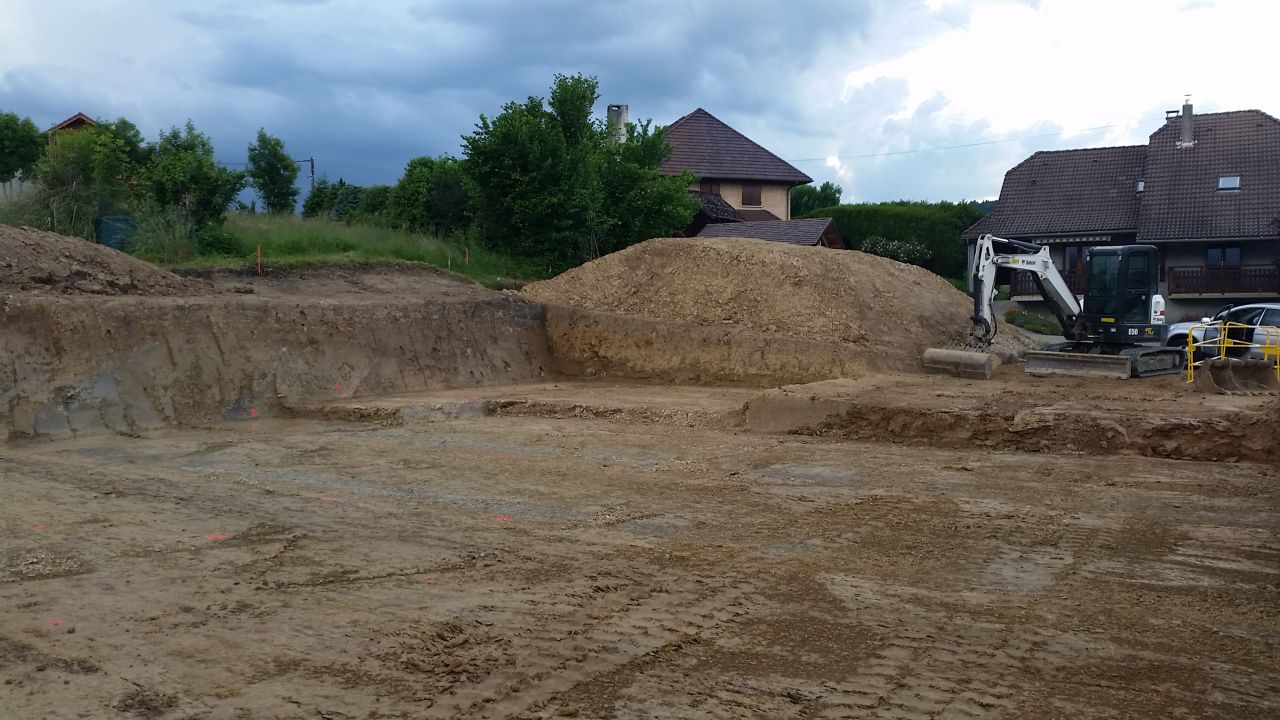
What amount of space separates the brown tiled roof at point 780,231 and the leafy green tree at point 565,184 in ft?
10.7

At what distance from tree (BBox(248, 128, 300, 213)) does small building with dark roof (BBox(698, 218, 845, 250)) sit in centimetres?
1290

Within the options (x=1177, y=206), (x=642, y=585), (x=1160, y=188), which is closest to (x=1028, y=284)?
(x=1177, y=206)

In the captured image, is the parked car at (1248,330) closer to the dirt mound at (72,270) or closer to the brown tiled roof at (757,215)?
the dirt mound at (72,270)

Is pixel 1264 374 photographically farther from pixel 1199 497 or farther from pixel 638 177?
pixel 638 177

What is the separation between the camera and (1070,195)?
117 feet

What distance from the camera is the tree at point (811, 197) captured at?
5366cm

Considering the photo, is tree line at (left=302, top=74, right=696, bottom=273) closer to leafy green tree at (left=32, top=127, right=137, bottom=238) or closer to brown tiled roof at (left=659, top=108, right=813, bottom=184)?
leafy green tree at (left=32, top=127, right=137, bottom=238)

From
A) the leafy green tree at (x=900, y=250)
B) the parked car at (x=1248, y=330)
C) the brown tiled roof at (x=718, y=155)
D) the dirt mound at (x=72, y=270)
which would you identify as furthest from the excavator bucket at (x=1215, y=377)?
the brown tiled roof at (x=718, y=155)

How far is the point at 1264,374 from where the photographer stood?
14.4 m

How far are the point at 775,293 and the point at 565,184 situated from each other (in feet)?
27.7

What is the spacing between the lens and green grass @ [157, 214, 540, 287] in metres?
20.0

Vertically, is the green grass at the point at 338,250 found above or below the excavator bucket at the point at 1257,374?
above

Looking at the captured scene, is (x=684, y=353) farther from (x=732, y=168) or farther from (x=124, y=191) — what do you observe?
(x=732, y=168)

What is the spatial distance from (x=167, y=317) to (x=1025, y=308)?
27696 millimetres
